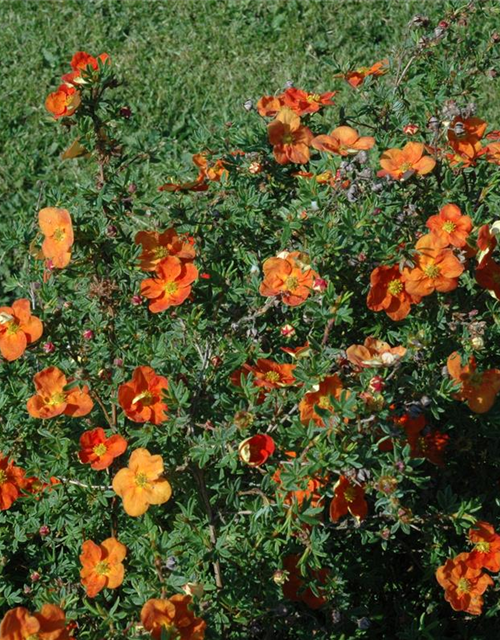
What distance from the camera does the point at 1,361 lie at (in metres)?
2.64

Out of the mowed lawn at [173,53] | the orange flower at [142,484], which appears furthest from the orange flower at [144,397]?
the mowed lawn at [173,53]

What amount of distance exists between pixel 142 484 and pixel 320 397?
469 mm

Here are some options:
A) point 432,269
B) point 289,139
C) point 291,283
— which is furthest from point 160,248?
point 432,269

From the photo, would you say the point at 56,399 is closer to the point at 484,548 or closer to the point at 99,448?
the point at 99,448

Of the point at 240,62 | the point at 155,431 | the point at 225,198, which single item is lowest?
the point at 240,62

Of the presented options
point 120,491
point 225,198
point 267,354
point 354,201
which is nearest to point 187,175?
point 225,198

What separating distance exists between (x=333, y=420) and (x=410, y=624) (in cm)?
84

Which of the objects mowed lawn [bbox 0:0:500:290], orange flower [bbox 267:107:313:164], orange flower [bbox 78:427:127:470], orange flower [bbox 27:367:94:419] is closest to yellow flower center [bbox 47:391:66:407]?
orange flower [bbox 27:367:94:419]

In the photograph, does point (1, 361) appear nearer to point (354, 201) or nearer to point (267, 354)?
point (267, 354)

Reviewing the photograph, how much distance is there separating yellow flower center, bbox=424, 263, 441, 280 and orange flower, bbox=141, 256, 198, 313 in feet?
1.97

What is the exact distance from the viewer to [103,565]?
7.33 ft

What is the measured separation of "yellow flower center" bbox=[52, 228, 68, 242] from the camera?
2390 mm

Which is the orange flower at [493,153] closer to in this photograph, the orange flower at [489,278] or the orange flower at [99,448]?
the orange flower at [489,278]

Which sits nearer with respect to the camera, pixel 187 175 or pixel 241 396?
pixel 241 396
